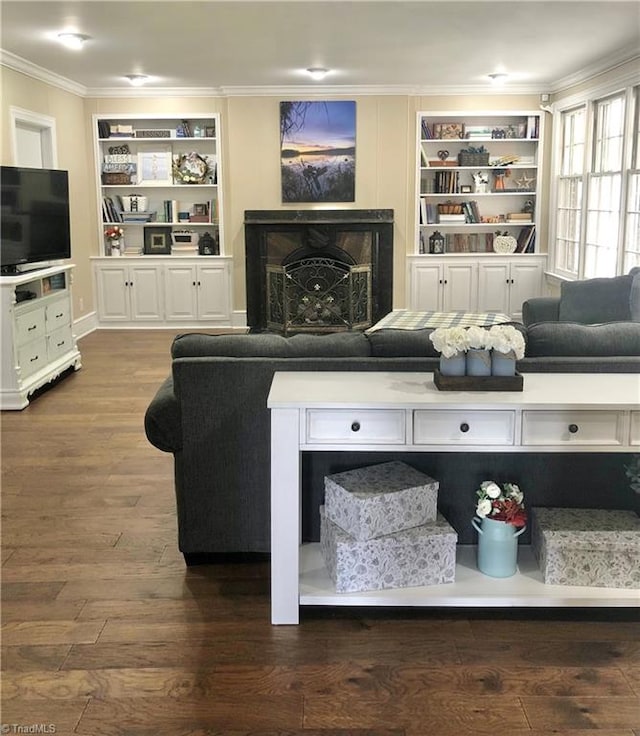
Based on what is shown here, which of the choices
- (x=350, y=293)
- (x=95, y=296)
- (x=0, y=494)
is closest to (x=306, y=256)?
(x=350, y=293)

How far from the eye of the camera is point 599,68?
6.79m

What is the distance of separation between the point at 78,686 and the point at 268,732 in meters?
0.61

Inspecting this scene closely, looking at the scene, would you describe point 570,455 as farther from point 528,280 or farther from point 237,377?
point 528,280

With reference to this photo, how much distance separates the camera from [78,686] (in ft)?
7.66

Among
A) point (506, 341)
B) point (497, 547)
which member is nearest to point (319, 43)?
point (506, 341)

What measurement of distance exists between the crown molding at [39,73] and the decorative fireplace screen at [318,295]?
2675 mm

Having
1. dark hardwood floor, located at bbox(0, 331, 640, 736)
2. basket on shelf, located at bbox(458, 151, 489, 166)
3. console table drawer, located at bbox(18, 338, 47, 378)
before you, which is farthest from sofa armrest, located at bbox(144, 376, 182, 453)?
basket on shelf, located at bbox(458, 151, 489, 166)

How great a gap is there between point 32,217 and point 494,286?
483cm

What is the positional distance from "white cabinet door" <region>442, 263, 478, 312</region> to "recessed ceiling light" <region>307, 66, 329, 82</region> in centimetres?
239

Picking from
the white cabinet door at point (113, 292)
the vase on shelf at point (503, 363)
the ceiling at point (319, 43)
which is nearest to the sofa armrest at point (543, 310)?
the ceiling at point (319, 43)

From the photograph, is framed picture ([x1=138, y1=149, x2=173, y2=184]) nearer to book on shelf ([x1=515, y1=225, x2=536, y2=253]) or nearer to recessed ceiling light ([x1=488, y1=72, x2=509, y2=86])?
recessed ceiling light ([x1=488, y1=72, x2=509, y2=86])

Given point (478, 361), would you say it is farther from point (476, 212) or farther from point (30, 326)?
point (476, 212)

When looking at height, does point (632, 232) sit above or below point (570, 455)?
above

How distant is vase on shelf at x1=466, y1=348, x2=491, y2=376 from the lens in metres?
2.65
